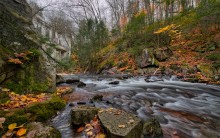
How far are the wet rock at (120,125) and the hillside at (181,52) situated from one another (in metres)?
7.23

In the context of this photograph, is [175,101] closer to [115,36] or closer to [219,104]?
[219,104]

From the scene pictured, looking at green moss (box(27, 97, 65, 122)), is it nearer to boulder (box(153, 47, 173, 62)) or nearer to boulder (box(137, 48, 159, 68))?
boulder (box(137, 48, 159, 68))

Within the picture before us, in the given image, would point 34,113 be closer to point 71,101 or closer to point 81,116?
point 81,116

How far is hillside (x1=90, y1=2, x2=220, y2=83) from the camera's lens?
10055mm

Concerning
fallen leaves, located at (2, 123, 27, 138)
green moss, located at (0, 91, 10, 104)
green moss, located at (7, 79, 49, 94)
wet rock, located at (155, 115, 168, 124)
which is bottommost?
wet rock, located at (155, 115, 168, 124)

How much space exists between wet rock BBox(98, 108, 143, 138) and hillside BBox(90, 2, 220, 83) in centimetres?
723

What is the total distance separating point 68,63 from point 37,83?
1241mm

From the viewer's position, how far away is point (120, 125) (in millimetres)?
2512

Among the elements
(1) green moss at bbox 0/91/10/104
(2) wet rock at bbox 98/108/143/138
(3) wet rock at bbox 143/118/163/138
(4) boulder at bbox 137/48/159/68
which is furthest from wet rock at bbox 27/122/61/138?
(4) boulder at bbox 137/48/159/68

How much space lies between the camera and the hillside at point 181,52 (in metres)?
10.1

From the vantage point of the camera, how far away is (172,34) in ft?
55.6

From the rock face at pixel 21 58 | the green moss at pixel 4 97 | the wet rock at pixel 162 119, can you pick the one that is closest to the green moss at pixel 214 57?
the wet rock at pixel 162 119

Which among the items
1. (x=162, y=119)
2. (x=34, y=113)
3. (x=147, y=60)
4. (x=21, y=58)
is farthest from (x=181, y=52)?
(x=34, y=113)

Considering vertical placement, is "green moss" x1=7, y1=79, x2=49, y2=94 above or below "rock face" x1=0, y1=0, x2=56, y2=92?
below
